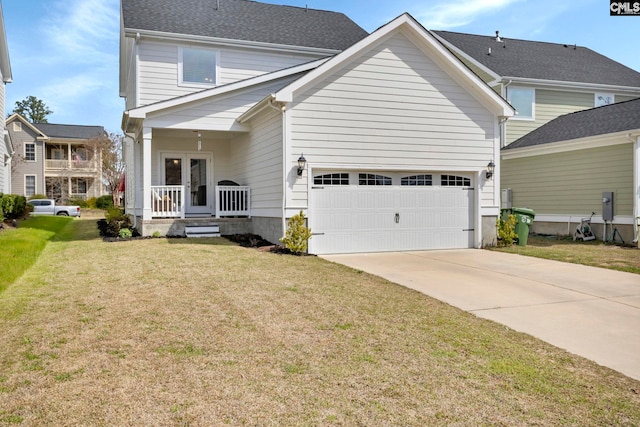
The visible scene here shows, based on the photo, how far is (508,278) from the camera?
26.1 ft

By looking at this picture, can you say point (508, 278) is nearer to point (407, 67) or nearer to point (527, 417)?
point (527, 417)

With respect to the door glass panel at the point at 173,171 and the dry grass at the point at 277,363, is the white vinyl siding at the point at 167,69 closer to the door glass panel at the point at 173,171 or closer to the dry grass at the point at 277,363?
the door glass panel at the point at 173,171

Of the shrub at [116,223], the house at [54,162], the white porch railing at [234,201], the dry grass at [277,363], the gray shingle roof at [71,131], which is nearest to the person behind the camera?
the dry grass at [277,363]

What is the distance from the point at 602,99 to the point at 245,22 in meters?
15.7

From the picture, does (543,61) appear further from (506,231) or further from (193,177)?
(193,177)

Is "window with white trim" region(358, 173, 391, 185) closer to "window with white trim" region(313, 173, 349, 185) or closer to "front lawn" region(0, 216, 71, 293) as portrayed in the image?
"window with white trim" region(313, 173, 349, 185)

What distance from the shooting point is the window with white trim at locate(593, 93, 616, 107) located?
67.8 ft

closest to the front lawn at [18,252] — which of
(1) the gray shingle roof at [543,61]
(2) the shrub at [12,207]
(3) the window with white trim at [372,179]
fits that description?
(2) the shrub at [12,207]

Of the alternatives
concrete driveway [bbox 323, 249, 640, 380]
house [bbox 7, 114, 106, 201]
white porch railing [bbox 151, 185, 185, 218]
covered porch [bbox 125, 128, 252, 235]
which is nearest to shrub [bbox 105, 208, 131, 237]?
covered porch [bbox 125, 128, 252, 235]

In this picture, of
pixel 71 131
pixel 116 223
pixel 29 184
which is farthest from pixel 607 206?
pixel 71 131

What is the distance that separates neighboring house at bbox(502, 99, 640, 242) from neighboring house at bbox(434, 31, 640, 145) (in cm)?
136

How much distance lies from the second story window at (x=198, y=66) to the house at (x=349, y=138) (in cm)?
13

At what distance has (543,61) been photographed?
21.0 meters

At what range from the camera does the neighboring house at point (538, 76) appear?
19156 millimetres
